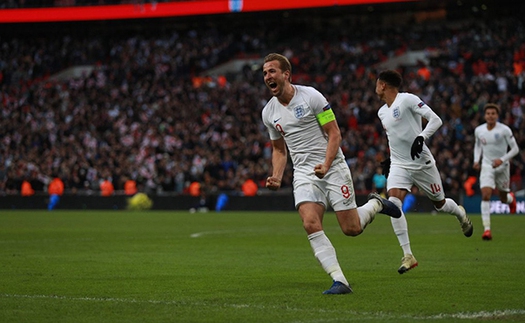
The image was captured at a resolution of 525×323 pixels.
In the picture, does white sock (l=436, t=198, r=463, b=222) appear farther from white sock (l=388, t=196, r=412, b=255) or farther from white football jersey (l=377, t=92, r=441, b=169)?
white sock (l=388, t=196, r=412, b=255)

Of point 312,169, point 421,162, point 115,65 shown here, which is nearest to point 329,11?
point 115,65

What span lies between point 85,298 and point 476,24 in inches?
1371

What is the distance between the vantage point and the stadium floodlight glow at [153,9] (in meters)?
42.5

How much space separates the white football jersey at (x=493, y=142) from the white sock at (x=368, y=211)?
7.40 metres

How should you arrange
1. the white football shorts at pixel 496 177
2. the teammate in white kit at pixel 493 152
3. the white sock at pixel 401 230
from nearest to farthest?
the white sock at pixel 401 230, the teammate in white kit at pixel 493 152, the white football shorts at pixel 496 177

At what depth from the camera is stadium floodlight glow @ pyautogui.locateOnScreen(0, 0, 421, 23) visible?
4247cm

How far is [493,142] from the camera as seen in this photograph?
16500 mm

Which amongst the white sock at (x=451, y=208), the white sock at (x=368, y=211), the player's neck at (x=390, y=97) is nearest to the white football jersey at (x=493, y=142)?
the white sock at (x=451, y=208)

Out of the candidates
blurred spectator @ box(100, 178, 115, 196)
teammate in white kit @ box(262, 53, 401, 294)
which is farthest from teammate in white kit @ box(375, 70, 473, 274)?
blurred spectator @ box(100, 178, 115, 196)

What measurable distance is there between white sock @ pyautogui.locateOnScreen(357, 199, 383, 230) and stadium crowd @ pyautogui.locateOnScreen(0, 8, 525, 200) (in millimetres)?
19819

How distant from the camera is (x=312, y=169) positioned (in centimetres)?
873

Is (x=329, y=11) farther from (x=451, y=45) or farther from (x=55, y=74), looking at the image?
(x=55, y=74)

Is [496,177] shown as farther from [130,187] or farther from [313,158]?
[130,187]

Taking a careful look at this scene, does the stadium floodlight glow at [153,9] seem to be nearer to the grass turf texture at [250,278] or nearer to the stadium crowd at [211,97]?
the stadium crowd at [211,97]
